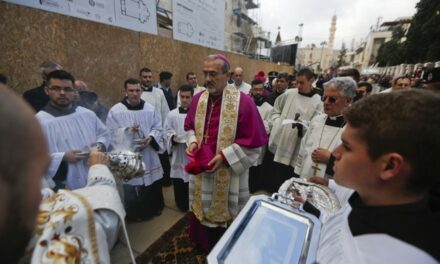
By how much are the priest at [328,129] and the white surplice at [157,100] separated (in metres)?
3.38

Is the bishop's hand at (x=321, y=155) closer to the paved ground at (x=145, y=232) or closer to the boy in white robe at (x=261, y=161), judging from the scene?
the boy in white robe at (x=261, y=161)

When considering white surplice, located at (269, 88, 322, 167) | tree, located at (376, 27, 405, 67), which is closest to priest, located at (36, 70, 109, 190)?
white surplice, located at (269, 88, 322, 167)

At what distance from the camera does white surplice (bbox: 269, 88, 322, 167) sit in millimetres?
3684

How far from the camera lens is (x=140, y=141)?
3143 millimetres

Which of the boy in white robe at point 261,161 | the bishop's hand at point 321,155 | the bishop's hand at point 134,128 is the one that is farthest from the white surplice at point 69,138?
the boy in white robe at point 261,161

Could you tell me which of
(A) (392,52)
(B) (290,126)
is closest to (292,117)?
(B) (290,126)

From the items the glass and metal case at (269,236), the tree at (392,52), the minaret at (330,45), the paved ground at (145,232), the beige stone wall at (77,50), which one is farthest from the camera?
the minaret at (330,45)

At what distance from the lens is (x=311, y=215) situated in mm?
1312

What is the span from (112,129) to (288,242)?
291cm

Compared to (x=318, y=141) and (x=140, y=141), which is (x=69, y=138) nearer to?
(x=140, y=141)

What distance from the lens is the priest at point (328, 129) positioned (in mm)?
2307

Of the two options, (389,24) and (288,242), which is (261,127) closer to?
(288,242)

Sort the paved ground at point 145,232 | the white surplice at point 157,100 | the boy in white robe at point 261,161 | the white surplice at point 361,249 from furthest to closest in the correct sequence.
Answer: the white surplice at point 157,100, the boy in white robe at point 261,161, the paved ground at point 145,232, the white surplice at point 361,249

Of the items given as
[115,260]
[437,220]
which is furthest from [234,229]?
[115,260]
